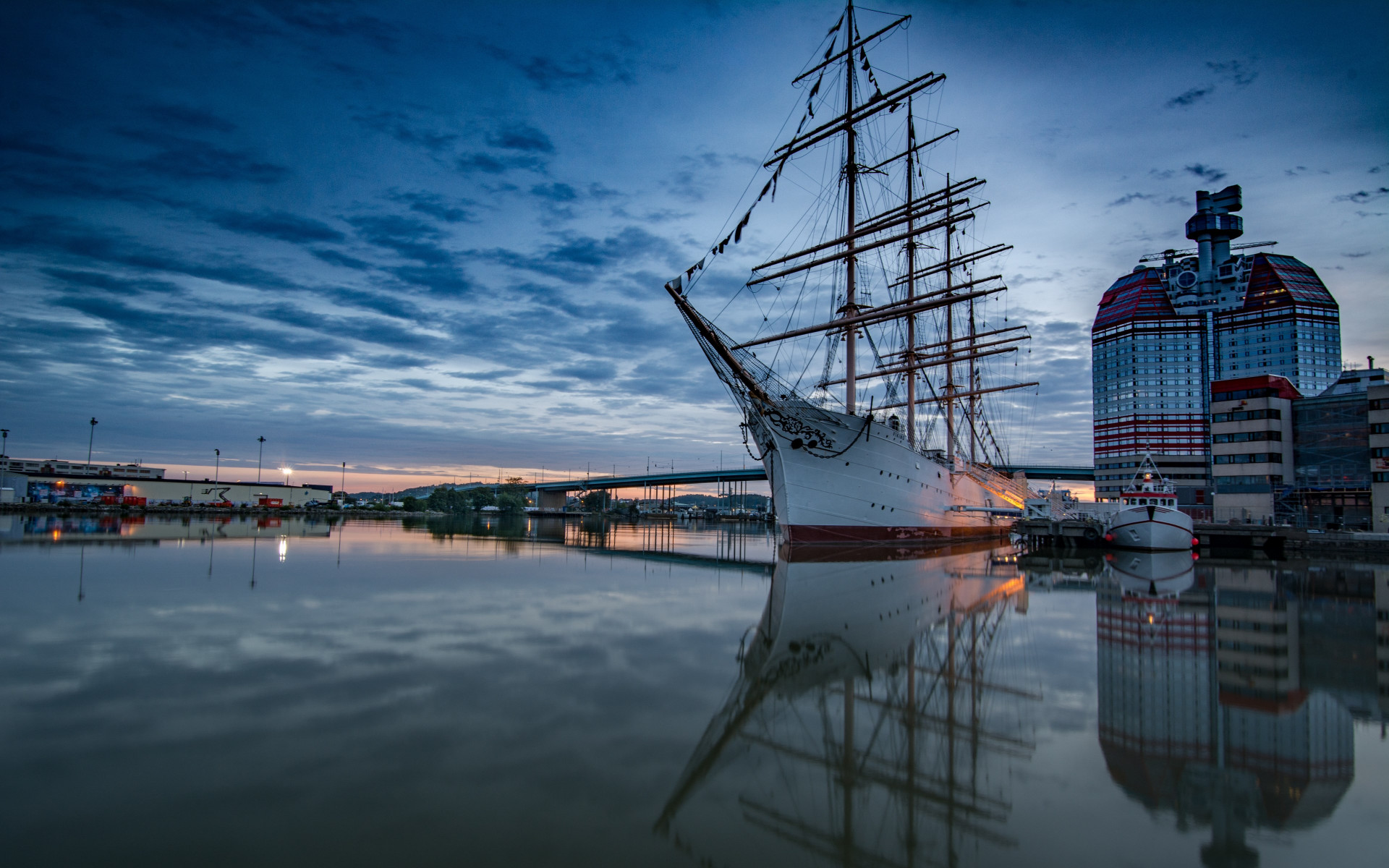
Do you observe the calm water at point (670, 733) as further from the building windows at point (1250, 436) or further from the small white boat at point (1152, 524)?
the building windows at point (1250, 436)

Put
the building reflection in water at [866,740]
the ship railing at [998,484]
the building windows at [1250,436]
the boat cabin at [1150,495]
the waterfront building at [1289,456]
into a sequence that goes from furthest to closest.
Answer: the building windows at [1250,436], the waterfront building at [1289,456], the ship railing at [998,484], the boat cabin at [1150,495], the building reflection in water at [866,740]

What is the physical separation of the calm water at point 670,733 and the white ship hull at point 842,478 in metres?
14.6

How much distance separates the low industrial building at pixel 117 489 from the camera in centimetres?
7681

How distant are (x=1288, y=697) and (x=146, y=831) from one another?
10.6 meters

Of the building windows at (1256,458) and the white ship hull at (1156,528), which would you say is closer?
the white ship hull at (1156,528)

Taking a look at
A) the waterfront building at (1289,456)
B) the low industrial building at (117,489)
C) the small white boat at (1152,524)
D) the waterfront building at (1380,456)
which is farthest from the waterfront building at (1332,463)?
the low industrial building at (117,489)

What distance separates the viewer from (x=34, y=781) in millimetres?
4402

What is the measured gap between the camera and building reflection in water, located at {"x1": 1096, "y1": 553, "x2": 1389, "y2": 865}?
4.77m

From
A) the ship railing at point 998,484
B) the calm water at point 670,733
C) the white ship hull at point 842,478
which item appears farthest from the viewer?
the ship railing at point 998,484

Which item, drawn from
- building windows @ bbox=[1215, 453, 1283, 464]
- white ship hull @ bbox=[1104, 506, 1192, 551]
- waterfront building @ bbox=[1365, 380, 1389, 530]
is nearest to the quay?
white ship hull @ bbox=[1104, 506, 1192, 551]

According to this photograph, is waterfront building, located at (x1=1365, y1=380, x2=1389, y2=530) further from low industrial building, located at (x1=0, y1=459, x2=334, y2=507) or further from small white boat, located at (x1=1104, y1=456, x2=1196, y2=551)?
low industrial building, located at (x1=0, y1=459, x2=334, y2=507)

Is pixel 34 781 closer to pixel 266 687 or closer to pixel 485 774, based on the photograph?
pixel 266 687

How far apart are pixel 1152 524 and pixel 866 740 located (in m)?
35.5

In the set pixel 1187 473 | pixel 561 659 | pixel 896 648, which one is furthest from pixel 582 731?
pixel 1187 473
